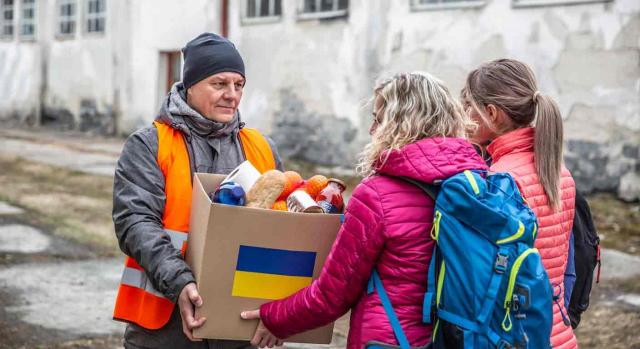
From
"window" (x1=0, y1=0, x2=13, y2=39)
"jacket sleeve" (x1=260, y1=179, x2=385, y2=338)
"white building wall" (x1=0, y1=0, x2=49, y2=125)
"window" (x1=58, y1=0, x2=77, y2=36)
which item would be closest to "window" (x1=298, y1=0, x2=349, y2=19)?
"window" (x1=58, y1=0, x2=77, y2=36)

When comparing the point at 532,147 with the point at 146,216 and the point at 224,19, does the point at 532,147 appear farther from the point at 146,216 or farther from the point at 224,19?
the point at 224,19

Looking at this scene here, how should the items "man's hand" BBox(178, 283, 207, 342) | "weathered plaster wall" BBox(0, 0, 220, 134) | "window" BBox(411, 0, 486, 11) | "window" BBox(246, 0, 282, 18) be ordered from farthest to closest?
"weathered plaster wall" BBox(0, 0, 220, 134), "window" BBox(246, 0, 282, 18), "window" BBox(411, 0, 486, 11), "man's hand" BBox(178, 283, 207, 342)

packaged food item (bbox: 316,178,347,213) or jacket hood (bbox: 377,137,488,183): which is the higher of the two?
jacket hood (bbox: 377,137,488,183)

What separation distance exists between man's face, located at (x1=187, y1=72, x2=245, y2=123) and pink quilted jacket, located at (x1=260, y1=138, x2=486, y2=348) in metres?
0.68

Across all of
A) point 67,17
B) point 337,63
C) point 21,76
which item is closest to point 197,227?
point 337,63

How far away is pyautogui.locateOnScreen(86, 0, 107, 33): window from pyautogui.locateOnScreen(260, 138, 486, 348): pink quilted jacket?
1693cm

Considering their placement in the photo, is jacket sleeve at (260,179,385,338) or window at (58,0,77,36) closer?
jacket sleeve at (260,179,385,338)

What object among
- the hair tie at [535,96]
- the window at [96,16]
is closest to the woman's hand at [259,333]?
the hair tie at [535,96]

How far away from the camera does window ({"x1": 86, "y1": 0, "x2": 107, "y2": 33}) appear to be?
59.8 ft

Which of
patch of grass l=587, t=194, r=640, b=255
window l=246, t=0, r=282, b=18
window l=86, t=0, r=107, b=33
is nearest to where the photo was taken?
patch of grass l=587, t=194, r=640, b=255

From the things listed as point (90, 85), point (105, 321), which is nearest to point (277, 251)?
point (105, 321)

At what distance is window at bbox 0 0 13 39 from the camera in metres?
21.7

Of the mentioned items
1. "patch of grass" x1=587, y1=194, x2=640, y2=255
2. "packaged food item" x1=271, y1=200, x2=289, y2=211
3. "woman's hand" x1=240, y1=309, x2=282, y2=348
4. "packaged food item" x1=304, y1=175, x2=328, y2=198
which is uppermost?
"packaged food item" x1=304, y1=175, x2=328, y2=198

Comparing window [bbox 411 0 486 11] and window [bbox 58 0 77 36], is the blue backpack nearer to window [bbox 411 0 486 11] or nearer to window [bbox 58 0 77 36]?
window [bbox 411 0 486 11]
